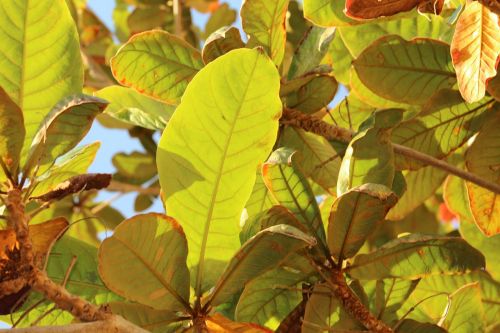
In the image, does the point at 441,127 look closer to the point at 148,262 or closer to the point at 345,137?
the point at 345,137

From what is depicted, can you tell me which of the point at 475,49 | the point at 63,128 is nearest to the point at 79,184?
the point at 63,128

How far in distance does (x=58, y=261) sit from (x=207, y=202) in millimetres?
263

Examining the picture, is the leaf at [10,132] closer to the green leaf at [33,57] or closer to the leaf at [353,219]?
the green leaf at [33,57]

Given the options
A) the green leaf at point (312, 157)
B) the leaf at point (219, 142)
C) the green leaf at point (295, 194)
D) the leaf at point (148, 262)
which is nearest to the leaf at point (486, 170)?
the green leaf at point (312, 157)

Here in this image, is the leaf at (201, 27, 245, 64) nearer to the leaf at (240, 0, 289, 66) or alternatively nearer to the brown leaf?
the leaf at (240, 0, 289, 66)

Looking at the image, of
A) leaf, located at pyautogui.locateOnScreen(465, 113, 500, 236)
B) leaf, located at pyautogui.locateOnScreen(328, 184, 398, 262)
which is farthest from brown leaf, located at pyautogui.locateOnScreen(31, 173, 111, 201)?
leaf, located at pyautogui.locateOnScreen(465, 113, 500, 236)

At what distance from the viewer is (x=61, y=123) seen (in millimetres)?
1185

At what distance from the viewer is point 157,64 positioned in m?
1.58

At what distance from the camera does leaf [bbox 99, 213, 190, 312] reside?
1.14 meters

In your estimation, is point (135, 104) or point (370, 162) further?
point (135, 104)

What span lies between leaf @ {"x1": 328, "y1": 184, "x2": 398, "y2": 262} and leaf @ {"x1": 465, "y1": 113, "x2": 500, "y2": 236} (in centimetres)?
38

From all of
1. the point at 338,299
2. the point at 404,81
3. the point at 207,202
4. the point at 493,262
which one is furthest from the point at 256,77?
the point at 493,262

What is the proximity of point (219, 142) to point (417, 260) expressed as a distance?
0.37 m

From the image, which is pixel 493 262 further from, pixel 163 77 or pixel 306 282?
pixel 163 77
